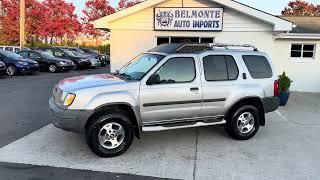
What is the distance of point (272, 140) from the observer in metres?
7.79

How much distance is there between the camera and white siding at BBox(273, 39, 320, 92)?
15.9 m

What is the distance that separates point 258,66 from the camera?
311 inches

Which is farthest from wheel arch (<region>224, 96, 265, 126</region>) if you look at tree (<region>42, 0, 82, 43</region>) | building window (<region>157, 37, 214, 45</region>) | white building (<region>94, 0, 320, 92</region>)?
tree (<region>42, 0, 82, 43</region>)

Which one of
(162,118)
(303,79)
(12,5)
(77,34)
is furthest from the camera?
(77,34)

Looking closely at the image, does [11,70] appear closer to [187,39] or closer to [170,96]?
[187,39]

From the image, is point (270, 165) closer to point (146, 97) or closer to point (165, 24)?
point (146, 97)

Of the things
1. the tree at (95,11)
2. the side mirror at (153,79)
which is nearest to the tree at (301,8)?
the tree at (95,11)

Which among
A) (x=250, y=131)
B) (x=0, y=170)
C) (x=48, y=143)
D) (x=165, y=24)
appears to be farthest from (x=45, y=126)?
(x=165, y=24)

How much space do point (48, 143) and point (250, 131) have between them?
4163mm

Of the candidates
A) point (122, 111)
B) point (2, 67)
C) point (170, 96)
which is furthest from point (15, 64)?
point (170, 96)

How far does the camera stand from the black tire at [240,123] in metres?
7.56

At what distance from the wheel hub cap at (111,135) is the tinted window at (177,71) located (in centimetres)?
120

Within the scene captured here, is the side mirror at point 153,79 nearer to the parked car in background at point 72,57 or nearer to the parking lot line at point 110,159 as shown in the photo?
the parking lot line at point 110,159

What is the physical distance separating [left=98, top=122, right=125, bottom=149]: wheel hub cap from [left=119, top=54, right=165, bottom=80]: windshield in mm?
1015
